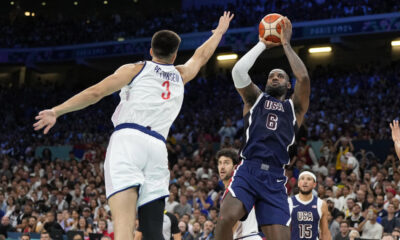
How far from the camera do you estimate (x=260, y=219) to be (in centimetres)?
604

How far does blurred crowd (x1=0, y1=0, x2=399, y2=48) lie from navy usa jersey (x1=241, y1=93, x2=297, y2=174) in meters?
21.3

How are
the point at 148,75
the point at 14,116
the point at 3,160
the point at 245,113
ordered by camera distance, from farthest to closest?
1. the point at 14,116
2. the point at 3,160
3. the point at 245,113
4. the point at 148,75

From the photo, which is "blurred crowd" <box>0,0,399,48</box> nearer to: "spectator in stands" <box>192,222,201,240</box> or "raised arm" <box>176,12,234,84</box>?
"spectator in stands" <box>192,222,201,240</box>

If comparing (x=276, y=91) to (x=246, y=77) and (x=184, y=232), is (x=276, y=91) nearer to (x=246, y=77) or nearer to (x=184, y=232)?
(x=246, y=77)

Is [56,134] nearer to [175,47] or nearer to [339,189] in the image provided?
[339,189]

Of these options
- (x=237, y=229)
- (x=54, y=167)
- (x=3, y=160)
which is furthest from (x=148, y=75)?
(x=3, y=160)

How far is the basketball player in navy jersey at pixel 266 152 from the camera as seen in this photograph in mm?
5965

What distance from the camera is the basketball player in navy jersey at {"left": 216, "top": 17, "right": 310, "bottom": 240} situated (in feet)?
19.6

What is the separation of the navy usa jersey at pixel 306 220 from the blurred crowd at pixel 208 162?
3.08 metres

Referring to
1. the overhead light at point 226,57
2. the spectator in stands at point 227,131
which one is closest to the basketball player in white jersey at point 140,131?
the spectator in stands at point 227,131

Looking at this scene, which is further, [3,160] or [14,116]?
[14,116]

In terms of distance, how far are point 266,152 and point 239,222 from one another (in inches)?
68.6

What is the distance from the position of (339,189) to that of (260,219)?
29.2 ft

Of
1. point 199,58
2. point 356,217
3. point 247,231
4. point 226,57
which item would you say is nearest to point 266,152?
point 199,58
